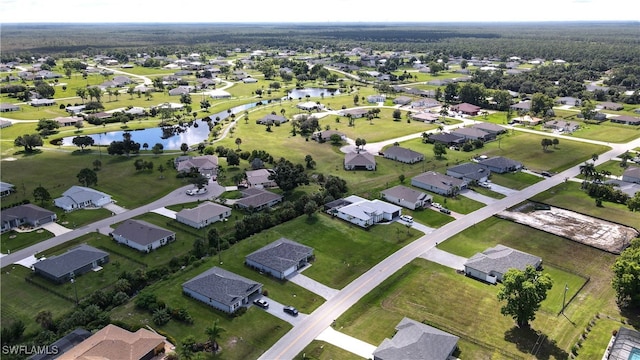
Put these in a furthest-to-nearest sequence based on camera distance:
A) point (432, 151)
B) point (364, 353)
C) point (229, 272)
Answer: point (432, 151) < point (229, 272) < point (364, 353)

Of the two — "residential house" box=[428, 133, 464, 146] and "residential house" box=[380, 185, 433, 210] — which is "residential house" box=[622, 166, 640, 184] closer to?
"residential house" box=[428, 133, 464, 146]

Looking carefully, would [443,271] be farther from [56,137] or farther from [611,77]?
[611,77]

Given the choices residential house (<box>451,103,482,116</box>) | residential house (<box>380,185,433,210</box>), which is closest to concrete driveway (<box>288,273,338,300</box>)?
Answer: residential house (<box>380,185,433,210</box>)

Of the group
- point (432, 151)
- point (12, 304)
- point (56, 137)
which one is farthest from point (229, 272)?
point (56, 137)

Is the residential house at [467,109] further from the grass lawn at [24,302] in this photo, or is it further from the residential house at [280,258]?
the grass lawn at [24,302]

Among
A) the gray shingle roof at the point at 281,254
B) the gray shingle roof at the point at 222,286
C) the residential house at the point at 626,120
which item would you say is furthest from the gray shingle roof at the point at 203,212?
the residential house at the point at 626,120

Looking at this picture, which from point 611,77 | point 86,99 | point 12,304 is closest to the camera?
point 12,304
